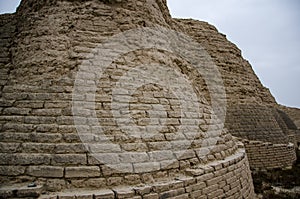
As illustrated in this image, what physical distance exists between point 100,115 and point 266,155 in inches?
297

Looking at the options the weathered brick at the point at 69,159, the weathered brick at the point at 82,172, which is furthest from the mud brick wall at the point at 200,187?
the weathered brick at the point at 69,159

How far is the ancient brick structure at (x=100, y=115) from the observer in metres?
2.59

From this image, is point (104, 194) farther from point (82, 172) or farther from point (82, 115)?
point (82, 115)

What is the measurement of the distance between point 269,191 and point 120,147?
4.65 meters

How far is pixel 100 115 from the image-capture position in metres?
3.03

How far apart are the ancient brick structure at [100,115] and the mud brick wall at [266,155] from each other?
4355 mm

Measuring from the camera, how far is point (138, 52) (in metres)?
3.98

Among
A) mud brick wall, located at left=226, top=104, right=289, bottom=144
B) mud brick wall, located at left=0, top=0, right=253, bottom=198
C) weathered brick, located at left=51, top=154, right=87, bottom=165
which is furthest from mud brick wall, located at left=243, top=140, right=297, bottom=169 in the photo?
weathered brick, located at left=51, top=154, right=87, bottom=165

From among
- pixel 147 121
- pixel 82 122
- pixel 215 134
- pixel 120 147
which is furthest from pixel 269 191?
pixel 82 122

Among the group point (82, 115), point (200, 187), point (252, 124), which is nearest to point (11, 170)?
point (82, 115)

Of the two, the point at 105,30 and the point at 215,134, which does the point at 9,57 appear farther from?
the point at 215,134

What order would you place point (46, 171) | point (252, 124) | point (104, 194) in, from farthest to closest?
1. point (252, 124)
2. point (46, 171)
3. point (104, 194)

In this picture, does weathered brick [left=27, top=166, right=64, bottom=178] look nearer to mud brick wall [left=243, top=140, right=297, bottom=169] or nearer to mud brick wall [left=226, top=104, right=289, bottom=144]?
mud brick wall [left=243, top=140, right=297, bottom=169]

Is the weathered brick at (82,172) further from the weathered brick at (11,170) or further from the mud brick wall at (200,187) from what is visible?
the weathered brick at (11,170)
